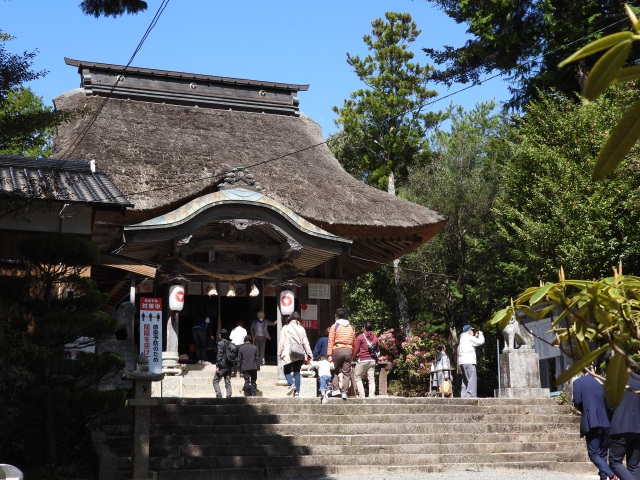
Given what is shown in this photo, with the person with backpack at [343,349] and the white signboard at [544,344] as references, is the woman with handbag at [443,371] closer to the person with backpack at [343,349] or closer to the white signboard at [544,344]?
the white signboard at [544,344]

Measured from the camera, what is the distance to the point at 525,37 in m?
22.7

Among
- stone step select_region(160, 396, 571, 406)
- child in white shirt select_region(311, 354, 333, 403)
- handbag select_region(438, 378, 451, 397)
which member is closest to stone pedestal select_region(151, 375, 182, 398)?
stone step select_region(160, 396, 571, 406)

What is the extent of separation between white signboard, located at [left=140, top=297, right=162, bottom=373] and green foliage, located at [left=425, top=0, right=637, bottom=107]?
1168 centimetres

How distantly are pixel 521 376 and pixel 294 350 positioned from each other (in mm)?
4427

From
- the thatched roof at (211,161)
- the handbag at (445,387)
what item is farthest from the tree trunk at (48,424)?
the handbag at (445,387)

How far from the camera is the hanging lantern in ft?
59.4

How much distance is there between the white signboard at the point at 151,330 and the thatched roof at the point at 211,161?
370 centimetres

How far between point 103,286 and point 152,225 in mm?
1606

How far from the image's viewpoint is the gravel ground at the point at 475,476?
36.0 ft

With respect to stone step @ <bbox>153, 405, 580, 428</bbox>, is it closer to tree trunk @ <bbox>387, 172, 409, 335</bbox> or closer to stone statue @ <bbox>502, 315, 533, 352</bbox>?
stone statue @ <bbox>502, 315, 533, 352</bbox>

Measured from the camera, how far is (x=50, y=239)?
973cm

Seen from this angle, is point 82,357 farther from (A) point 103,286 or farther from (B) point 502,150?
(B) point 502,150

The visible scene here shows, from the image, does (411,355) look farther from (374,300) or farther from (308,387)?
(308,387)

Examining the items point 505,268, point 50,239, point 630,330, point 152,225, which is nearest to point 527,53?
point 505,268
